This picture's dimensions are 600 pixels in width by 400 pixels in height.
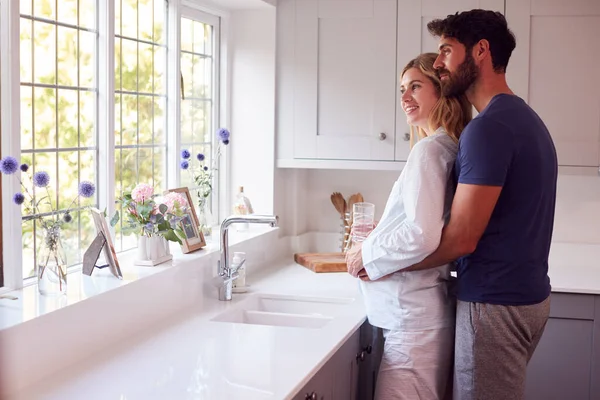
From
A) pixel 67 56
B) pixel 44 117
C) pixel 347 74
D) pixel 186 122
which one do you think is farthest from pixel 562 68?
pixel 44 117

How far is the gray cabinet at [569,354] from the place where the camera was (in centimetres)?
350

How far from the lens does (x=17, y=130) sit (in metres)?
2.34

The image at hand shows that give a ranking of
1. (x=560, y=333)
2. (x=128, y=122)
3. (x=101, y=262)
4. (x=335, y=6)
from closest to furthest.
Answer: (x=101, y=262)
(x=128, y=122)
(x=560, y=333)
(x=335, y=6)

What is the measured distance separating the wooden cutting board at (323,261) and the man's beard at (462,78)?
1.47m

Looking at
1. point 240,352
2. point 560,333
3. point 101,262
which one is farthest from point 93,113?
point 560,333

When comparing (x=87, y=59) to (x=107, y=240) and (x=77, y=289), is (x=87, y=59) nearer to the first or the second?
(x=107, y=240)

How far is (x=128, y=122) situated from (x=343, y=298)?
1092mm

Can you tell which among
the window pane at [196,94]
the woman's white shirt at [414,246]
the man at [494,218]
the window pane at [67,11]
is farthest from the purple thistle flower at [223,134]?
the man at [494,218]

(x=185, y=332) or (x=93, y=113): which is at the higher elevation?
(x=93, y=113)

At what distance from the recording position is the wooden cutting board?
374 cm

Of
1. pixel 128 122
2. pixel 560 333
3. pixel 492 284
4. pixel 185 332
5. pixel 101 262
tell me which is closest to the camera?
pixel 492 284

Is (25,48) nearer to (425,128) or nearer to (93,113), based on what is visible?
(93,113)

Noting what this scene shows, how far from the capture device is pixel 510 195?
2.29 m

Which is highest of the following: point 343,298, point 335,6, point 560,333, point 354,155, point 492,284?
point 335,6
